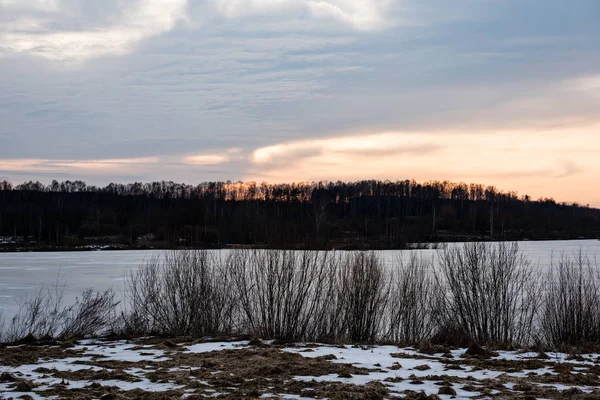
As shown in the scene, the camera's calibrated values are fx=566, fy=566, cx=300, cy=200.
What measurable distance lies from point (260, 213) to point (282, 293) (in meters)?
73.3

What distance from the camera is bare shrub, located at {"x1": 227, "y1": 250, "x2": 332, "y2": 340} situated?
15047mm

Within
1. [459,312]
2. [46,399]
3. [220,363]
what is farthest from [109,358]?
[459,312]

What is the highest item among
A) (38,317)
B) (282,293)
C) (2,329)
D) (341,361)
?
(282,293)

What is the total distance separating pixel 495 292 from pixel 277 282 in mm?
6351

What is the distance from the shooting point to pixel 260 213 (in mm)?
88188

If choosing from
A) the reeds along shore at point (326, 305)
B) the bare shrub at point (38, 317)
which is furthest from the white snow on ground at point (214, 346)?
the bare shrub at point (38, 317)

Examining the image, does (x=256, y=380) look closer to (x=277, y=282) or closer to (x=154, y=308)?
(x=277, y=282)

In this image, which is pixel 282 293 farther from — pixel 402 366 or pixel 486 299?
pixel 402 366

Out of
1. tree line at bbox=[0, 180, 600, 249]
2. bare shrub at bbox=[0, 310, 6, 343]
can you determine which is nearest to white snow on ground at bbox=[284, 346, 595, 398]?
bare shrub at bbox=[0, 310, 6, 343]

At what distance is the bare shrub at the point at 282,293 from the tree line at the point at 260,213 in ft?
88.2

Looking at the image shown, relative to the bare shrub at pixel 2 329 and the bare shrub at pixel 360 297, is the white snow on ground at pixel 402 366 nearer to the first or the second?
the bare shrub at pixel 360 297

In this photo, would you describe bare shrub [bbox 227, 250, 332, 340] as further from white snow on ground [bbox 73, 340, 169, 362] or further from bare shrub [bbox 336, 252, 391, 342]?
white snow on ground [bbox 73, 340, 169, 362]

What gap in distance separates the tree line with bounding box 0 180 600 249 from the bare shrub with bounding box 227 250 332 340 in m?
26.9

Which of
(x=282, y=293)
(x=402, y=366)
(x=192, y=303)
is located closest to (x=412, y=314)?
(x=282, y=293)
